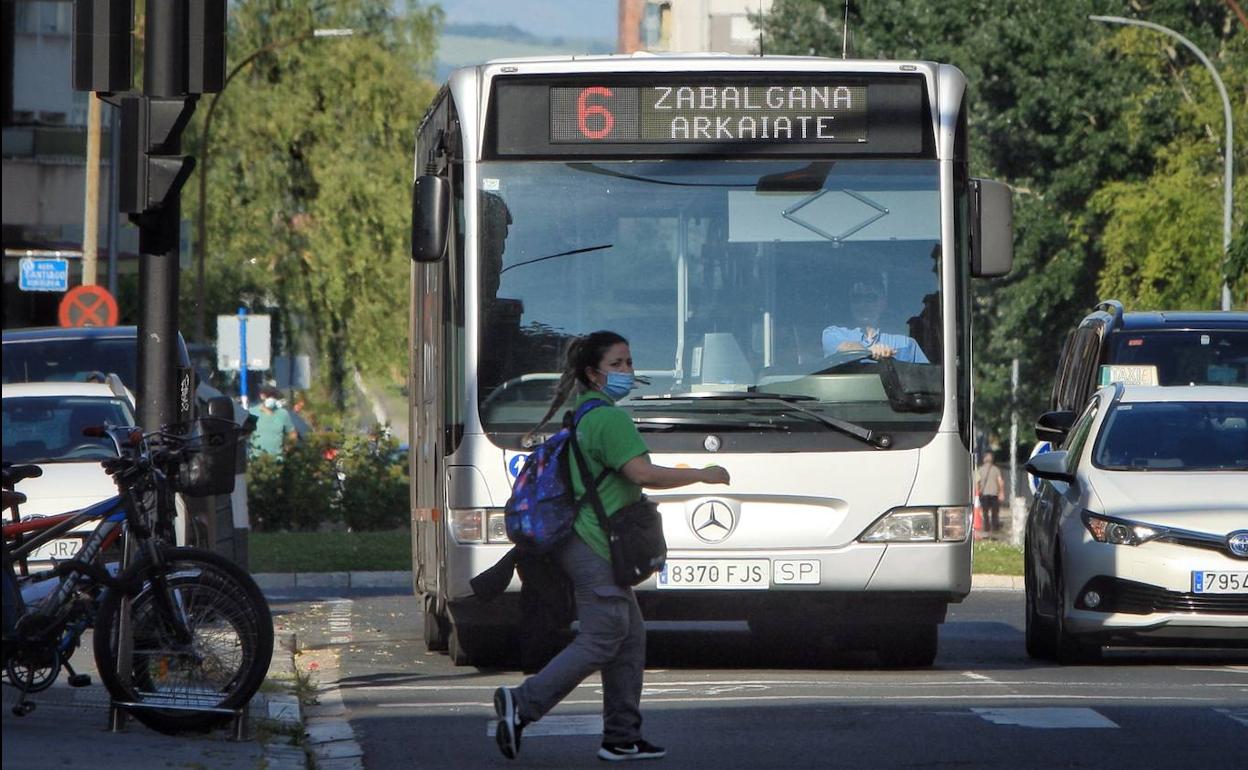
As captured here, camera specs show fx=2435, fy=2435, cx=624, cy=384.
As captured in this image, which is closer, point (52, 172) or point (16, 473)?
point (16, 473)

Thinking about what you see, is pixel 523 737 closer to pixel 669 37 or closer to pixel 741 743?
pixel 741 743

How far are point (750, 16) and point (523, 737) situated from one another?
15.1 m

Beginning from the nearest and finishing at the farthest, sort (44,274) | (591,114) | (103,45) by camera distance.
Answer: (103,45) < (591,114) < (44,274)

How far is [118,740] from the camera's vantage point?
857 cm

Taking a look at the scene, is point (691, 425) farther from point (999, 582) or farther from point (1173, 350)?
point (999, 582)

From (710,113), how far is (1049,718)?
3699 millimetres

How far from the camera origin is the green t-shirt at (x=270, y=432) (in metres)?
29.8

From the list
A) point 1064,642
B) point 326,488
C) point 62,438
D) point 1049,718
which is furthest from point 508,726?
point 326,488

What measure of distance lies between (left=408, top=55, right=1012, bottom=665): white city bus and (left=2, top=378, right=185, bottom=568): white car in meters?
4.37

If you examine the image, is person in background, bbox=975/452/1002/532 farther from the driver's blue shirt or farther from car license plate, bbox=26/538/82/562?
car license plate, bbox=26/538/82/562

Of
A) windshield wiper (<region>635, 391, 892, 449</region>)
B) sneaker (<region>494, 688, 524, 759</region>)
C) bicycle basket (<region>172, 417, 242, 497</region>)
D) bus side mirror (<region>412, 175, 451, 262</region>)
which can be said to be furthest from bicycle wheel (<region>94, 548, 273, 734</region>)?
windshield wiper (<region>635, 391, 892, 449</region>)

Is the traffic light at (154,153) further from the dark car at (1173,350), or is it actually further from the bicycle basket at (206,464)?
the dark car at (1173,350)

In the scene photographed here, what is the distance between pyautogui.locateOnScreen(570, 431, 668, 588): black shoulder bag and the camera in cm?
873

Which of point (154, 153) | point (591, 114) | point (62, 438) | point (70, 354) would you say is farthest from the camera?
point (70, 354)
